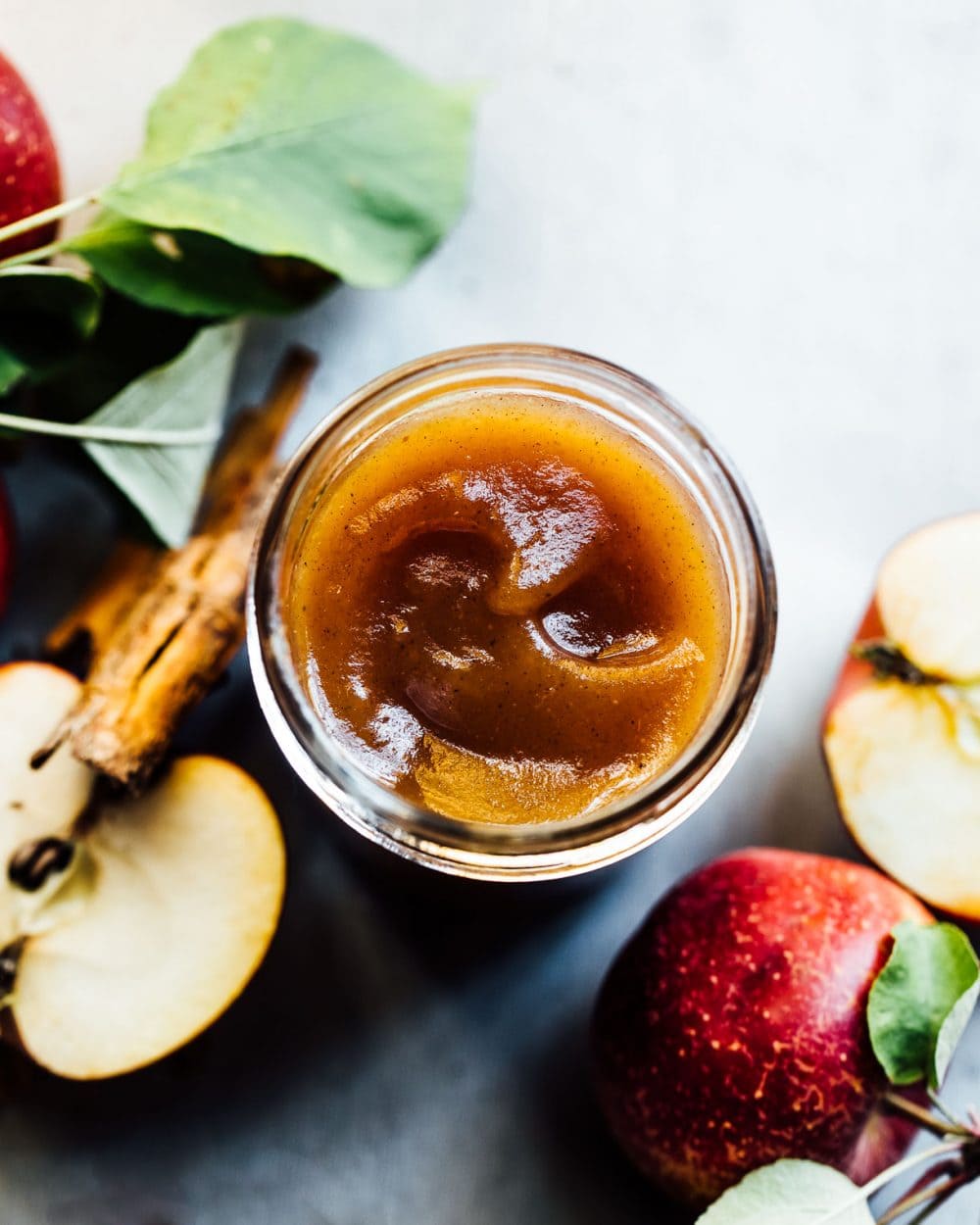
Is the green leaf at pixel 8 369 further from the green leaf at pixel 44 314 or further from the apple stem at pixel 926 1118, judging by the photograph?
the apple stem at pixel 926 1118

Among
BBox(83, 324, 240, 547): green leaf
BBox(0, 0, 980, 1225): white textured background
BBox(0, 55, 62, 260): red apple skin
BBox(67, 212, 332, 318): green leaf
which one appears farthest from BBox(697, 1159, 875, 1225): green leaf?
BBox(0, 55, 62, 260): red apple skin

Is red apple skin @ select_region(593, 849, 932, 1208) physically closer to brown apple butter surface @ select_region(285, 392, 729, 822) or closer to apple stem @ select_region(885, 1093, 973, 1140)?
apple stem @ select_region(885, 1093, 973, 1140)

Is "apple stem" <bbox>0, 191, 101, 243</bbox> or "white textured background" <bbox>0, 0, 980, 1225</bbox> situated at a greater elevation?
"apple stem" <bbox>0, 191, 101, 243</bbox>

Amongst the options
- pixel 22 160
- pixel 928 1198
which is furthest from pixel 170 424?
pixel 928 1198

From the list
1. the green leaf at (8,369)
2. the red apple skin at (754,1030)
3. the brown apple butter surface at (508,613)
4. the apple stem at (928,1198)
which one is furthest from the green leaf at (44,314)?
the apple stem at (928,1198)

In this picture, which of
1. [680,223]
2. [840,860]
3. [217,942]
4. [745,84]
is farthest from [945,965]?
[745,84]

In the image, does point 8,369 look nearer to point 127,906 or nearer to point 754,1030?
point 127,906
